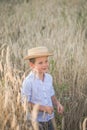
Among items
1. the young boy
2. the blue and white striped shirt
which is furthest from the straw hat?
the blue and white striped shirt

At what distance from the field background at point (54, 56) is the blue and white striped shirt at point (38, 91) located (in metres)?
0.07

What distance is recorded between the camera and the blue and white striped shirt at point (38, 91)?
294 cm

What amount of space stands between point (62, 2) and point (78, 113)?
4.98 m

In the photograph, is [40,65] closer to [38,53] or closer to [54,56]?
[38,53]

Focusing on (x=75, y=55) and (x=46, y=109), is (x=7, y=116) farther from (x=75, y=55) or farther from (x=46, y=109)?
(x=75, y=55)

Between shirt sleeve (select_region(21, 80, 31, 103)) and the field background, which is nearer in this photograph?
the field background

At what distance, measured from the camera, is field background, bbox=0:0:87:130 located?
271cm

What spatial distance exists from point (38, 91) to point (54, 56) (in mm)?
1377

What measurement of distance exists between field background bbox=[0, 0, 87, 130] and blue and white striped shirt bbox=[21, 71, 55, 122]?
0.07 metres

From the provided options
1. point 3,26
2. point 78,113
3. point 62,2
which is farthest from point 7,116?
point 62,2

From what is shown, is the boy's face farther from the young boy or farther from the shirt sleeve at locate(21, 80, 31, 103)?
the shirt sleeve at locate(21, 80, 31, 103)

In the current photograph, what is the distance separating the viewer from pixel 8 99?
258 cm

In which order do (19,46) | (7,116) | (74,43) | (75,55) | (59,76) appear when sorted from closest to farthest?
(7,116) → (59,76) → (75,55) → (74,43) → (19,46)

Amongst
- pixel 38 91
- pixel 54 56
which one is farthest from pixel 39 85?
pixel 54 56
